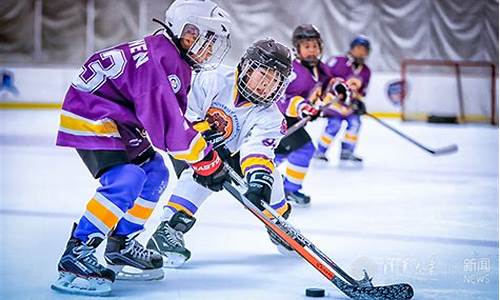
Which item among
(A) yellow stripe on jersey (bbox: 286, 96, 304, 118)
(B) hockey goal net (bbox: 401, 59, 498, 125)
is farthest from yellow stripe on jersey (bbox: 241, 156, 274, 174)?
(B) hockey goal net (bbox: 401, 59, 498, 125)

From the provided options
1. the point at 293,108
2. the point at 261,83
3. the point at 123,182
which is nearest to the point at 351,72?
the point at 293,108

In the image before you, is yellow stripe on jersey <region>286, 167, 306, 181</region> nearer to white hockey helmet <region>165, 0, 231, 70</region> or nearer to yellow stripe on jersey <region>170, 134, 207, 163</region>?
white hockey helmet <region>165, 0, 231, 70</region>

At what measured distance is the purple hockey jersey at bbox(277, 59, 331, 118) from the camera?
444cm

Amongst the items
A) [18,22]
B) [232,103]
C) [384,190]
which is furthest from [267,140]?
[18,22]

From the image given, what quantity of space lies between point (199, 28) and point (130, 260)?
0.63 m

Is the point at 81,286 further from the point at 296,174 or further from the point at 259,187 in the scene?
the point at 296,174

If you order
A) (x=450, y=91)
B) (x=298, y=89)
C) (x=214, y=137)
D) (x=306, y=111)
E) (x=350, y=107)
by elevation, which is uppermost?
(x=450, y=91)

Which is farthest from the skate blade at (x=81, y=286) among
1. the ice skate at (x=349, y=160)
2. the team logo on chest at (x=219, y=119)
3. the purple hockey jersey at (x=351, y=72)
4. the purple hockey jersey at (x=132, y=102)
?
the purple hockey jersey at (x=351, y=72)

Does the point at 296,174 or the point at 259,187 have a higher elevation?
the point at 296,174

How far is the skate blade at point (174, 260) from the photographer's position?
294cm

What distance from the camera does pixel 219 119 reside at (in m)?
3.07

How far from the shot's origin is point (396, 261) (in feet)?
10.3

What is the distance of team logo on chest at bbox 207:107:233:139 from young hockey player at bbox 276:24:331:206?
124 centimetres

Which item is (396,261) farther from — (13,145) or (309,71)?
(13,145)
